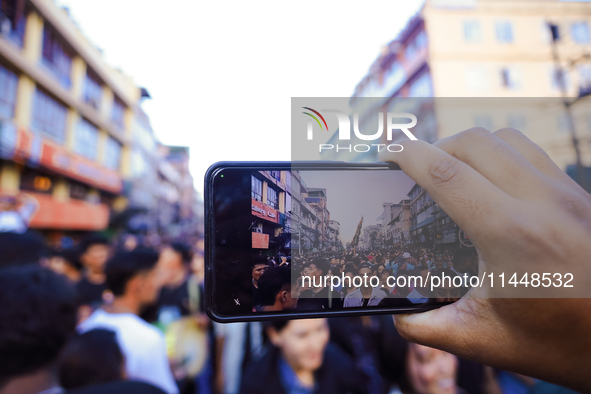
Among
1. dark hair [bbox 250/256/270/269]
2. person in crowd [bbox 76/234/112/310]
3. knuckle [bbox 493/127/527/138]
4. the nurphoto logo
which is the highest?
the nurphoto logo

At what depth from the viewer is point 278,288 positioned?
3.33 ft

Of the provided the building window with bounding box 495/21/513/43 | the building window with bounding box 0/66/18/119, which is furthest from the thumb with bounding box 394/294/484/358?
the building window with bounding box 495/21/513/43

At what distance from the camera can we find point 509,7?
1677 cm

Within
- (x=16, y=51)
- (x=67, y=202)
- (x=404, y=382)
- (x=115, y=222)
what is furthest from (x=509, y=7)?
(x=115, y=222)

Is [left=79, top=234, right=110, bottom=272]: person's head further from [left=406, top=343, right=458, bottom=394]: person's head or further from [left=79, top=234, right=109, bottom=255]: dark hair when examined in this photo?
[left=406, top=343, right=458, bottom=394]: person's head

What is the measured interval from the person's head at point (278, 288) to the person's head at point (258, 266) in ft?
0.04

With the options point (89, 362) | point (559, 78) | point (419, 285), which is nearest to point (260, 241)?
Result: point (419, 285)

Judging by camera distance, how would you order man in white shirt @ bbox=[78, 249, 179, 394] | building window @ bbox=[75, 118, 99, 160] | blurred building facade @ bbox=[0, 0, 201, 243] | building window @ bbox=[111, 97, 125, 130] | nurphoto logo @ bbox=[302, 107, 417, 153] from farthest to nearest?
building window @ bbox=[111, 97, 125, 130]
building window @ bbox=[75, 118, 99, 160]
blurred building facade @ bbox=[0, 0, 201, 243]
man in white shirt @ bbox=[78, 249, 179, 394]
nurphoto logo @ bbox=[302, 107, 417, 153]

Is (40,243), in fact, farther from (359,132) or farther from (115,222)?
(115,222)

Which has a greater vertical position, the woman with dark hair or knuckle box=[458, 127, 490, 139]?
knuckle box=[458, 127, 490, 139]

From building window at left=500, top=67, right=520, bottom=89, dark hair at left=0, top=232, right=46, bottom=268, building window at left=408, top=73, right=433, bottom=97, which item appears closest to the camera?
dark hair at left=0, top=232, right=46, bottom=268

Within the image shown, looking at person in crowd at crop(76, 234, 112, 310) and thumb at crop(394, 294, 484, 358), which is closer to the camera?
thumb at crop(394, 294, 484, 358)

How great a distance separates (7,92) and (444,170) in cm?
1595

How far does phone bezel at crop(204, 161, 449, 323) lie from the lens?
0.98 m
